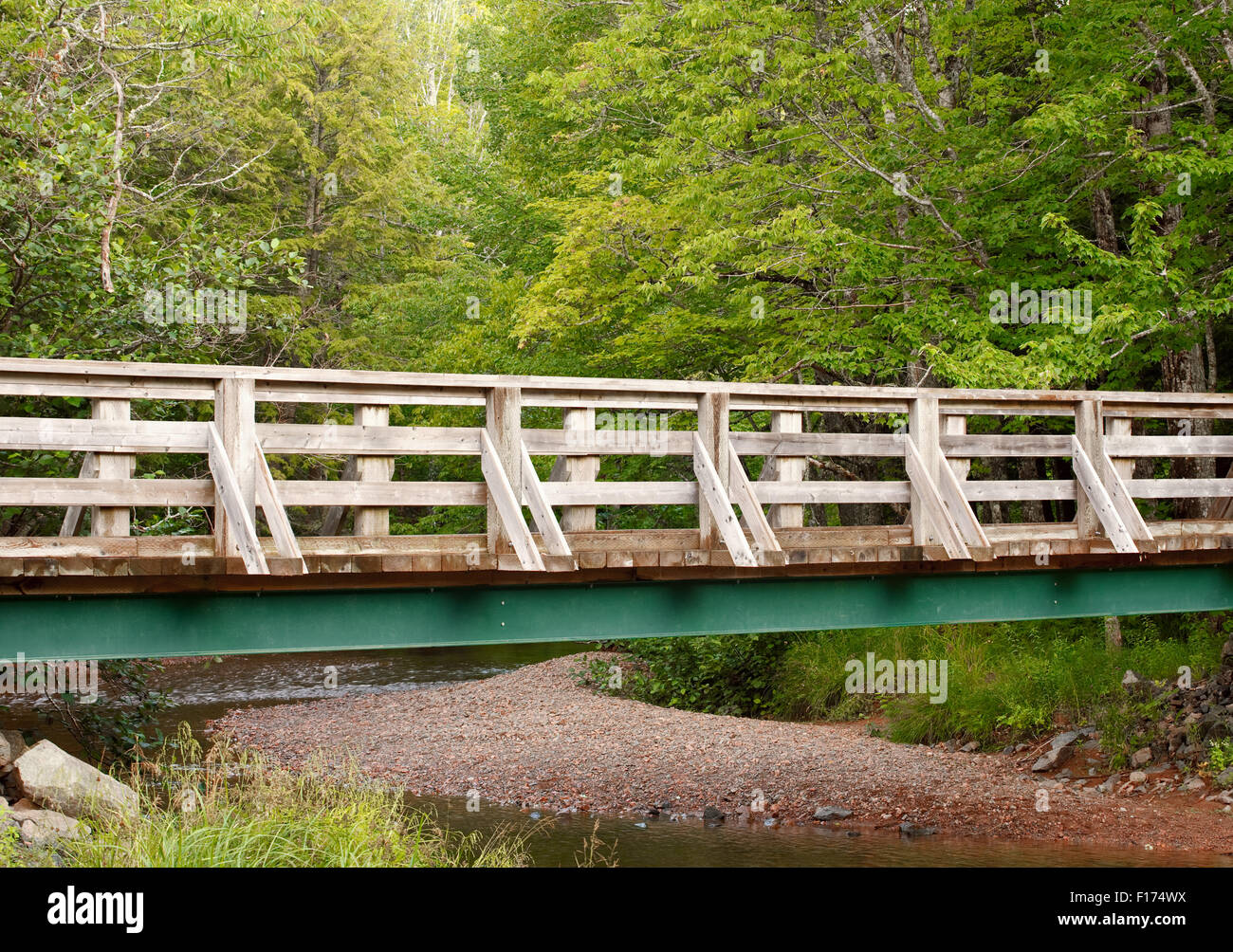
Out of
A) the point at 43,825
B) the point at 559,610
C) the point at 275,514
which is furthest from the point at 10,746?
the point at 559,610

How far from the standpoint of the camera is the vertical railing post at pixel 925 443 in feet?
34.7

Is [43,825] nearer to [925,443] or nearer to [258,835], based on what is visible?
[258,835]

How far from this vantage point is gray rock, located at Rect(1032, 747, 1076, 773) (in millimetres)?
16688

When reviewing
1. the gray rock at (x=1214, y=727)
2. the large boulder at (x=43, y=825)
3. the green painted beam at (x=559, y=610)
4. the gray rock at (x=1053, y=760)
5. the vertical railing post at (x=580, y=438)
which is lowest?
the gray rock at (x=1053, y=760)

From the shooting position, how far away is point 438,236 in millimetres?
34250

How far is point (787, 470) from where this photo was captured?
33.8 feet

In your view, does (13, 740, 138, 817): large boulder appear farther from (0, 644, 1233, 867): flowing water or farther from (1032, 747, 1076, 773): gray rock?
(1032, 747, 1076, 773): gray rock

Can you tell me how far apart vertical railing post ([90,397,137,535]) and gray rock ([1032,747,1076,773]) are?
42.9ft

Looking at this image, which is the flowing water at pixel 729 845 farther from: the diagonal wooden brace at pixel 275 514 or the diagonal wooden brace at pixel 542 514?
the diagonal wooden brace at pixel 275 514

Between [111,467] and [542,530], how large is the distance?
2.85 meters

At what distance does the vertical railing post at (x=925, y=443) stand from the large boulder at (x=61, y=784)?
24.1 feet

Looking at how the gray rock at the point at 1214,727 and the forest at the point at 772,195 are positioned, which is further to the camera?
the gray rock at the point at 1214,727

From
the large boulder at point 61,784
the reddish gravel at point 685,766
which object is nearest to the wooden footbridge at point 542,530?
the large boulder at point 61,784

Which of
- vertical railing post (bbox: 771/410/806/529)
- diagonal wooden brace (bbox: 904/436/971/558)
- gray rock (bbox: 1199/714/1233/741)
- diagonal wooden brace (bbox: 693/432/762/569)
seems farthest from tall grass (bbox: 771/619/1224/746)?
diagonal wooden brace (bbox: 693/432/762/569)
